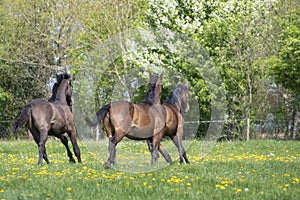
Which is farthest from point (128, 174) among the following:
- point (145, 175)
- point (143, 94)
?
point (143, 94)

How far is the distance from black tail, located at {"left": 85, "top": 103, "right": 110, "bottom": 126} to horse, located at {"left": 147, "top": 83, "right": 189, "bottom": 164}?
5.18 feet

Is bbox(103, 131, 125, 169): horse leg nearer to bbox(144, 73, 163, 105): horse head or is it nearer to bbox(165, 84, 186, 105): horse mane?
bbox(144, 73, 163, 105): horse head

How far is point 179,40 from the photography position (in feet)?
39.3

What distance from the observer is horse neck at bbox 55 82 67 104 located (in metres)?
13.3

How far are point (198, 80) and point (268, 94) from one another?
1685 cm

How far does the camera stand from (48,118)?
12289mm

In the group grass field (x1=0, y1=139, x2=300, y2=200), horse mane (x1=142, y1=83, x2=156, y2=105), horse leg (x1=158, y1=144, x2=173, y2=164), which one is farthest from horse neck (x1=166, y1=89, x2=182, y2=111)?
horse mane (x1=142, y1=83, x2=156, y2=105)

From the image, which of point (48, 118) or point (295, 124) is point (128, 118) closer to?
point (48, 118)

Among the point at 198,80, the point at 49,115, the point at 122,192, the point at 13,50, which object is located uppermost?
the point at 13,50

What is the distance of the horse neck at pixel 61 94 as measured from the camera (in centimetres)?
1328

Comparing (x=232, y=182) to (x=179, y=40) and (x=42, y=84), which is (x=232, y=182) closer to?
(x=179, y=40)

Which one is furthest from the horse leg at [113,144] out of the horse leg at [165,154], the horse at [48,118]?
the horse at [48,118]

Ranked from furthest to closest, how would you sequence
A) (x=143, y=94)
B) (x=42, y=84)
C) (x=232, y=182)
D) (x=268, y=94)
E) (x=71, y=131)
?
(x=42, y=84) → (x=268, y=94) → (x=71, y=131) → (x=143, y=94) → (x=232, y=182)

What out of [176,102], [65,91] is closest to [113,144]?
[176,102]
